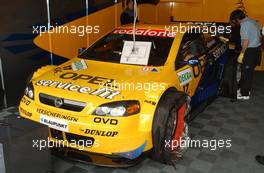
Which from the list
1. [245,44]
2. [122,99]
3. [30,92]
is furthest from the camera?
[245,44]

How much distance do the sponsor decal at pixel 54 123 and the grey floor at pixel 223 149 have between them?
522mm

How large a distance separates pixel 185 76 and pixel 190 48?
52cm

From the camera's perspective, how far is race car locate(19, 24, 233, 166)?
301 cm

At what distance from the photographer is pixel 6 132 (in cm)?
272

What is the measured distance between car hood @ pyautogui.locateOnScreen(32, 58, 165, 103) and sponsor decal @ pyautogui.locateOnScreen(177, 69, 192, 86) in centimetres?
30

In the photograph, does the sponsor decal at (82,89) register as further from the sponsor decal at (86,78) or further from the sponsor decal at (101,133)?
the sponsor decal at (101,133)

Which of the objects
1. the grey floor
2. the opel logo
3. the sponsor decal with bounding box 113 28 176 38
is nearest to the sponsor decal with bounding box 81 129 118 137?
the opel logo

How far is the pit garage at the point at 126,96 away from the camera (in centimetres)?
300

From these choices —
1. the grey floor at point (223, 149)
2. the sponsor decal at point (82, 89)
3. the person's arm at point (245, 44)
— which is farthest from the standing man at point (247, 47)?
the sponsor decal at point (82, 89)

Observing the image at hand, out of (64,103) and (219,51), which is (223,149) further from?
(64,103)

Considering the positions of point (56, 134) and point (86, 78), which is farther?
point (86, 78)

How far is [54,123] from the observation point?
10.3 feet

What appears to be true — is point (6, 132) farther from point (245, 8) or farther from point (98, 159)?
point (245, 8)

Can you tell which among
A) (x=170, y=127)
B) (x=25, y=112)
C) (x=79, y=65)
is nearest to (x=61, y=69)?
(x=79, y=65)
